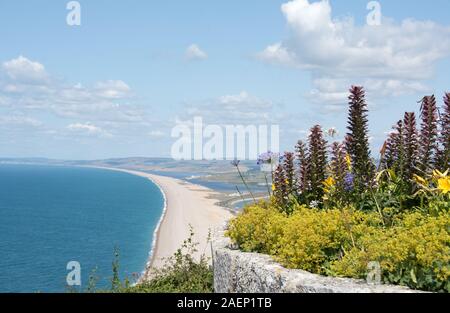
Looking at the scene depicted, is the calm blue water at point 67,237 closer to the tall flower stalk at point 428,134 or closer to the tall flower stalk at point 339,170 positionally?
the tall flower stalk at point 339,170

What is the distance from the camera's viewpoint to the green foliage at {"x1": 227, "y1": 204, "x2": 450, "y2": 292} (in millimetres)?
5270

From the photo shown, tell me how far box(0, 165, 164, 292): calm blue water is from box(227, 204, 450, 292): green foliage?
3021cm

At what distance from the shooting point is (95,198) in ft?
596

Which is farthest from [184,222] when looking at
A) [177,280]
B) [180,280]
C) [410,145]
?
[410,145]

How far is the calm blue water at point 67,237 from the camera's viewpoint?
70750mm

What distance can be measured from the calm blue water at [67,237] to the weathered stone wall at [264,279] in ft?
97.0

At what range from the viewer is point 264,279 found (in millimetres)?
6574

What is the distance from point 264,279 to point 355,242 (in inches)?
50.9

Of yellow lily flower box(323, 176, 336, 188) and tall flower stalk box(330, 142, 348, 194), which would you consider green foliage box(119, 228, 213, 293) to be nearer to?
yellow lily flower box(323, 176, 336, 188)

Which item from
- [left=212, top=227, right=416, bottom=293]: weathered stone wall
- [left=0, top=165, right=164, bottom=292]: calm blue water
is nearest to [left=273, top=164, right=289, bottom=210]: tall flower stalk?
[left=212, top=227, right=416, bottom=293]: weathered stone wall
